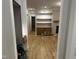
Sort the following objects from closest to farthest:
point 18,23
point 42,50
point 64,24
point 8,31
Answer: point 8,31
point 64,24
point 18,23
point 42,50

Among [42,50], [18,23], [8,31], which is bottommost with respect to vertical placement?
[42,50]

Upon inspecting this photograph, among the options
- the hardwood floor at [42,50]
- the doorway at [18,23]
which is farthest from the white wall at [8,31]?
the hardwood floor at [42,50]

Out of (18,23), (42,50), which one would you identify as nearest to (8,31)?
(18,23)

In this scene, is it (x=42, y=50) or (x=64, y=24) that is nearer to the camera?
(x=64, y=24)

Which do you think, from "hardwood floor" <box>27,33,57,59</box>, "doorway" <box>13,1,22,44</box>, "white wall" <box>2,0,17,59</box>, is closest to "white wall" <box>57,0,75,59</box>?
"white wall" <box>2,0,17,59</box>

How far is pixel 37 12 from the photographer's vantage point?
12.0 meters

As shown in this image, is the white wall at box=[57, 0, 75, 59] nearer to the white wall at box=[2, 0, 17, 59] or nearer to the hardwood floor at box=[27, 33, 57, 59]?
the white wall at box=[2, 0, 17, 59]

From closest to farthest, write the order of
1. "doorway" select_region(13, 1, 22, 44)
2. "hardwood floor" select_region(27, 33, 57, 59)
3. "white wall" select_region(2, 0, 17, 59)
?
"white wall" select_region(2, 0, 17, 59)
"doorway" select_region(13, 1, 22, 44)
"hardwood floor" select_region(27, 33, 57, 59)

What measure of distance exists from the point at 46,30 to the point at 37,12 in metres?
2.01

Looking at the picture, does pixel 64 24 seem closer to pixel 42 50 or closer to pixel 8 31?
pixel 8 31

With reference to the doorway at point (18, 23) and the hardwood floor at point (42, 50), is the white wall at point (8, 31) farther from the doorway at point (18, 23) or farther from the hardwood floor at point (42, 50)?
the hardwood floor at point (42, 50)

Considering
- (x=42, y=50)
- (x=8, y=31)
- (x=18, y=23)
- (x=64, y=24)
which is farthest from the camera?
(x=42, y=50)

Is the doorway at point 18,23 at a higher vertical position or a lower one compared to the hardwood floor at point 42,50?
higher

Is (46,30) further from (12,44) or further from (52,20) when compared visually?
(12,44)
